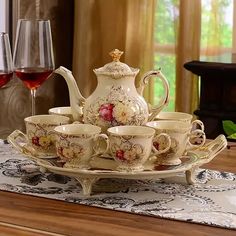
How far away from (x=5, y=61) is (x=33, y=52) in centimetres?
7

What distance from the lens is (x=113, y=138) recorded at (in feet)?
4.04

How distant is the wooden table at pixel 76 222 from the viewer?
1.06 meters

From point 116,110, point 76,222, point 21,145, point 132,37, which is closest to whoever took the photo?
point 76,222

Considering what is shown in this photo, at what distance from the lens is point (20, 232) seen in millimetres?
1061

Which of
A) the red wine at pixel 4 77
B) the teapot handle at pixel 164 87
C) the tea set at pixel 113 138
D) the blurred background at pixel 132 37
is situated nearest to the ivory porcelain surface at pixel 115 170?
the tea set at pixel 113 138

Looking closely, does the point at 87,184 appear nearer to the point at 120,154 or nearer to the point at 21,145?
the point at 120,154

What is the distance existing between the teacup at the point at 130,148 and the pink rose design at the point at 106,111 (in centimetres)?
7

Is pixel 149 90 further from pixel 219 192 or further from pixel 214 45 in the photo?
pixel 219 192

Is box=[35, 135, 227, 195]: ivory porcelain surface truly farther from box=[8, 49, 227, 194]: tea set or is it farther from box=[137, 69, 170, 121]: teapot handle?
box=[137, 69, 170, 121]: teapot handle

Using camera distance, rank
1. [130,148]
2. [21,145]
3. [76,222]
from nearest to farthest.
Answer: [76,222] < [130,148] < [21,145]

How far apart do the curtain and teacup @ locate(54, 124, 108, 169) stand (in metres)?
1.69

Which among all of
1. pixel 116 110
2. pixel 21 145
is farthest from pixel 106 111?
pixel 21 145

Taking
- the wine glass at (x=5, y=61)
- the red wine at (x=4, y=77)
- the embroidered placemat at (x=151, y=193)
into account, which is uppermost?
the wine glass at (x=5, y=61)

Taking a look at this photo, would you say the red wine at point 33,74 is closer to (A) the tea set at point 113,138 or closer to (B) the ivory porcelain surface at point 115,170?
(A) the tea set at point 113,138
